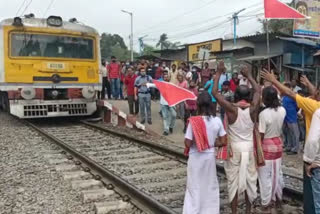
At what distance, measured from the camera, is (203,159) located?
165 inches

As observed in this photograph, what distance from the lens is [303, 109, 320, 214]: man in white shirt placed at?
3.49m

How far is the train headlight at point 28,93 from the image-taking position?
12.4 meters

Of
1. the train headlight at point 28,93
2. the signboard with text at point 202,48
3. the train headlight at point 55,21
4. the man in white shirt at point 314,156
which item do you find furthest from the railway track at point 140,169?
the signboard with text at point 202,48

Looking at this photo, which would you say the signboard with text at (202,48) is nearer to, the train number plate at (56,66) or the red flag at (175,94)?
the train number plate at (56,66)

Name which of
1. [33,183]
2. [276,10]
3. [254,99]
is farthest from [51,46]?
[254,99]

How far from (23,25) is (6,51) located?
3.11ft

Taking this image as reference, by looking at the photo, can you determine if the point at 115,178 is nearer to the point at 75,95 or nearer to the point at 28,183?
the point at 28,183

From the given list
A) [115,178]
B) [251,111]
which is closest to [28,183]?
[115,178]

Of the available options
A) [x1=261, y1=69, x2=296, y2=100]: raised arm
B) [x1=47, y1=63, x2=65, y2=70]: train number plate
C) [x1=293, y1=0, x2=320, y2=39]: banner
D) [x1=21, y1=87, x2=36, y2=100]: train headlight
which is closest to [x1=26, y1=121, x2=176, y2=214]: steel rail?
[x1=261, y1=69, x2=296, y2=100]: raised arm

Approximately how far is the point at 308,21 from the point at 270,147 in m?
10.5

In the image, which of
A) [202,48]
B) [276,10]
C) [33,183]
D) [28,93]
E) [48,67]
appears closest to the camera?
[33,183]

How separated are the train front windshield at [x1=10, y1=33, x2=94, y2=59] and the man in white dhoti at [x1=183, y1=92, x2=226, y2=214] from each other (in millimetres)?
9696

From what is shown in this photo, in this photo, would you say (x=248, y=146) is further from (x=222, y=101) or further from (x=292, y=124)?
(x=292, y=124)

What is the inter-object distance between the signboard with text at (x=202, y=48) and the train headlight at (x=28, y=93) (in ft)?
35.1
